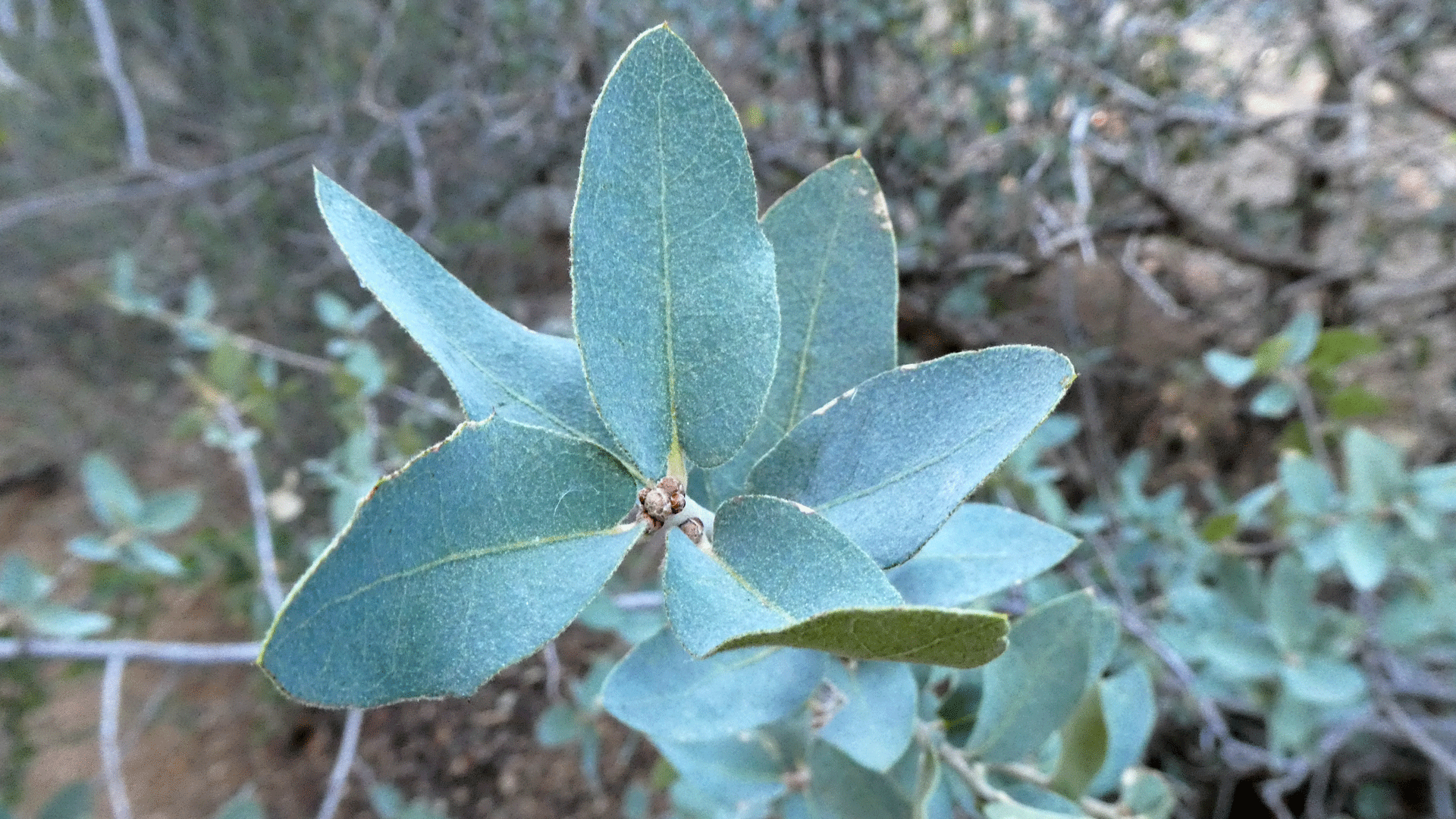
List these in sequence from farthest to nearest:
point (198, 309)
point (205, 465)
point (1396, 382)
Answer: point (205, 465), point (1396, 382), point (198, 309)

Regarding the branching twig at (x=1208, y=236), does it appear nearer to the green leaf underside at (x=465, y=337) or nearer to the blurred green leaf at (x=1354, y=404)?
the blurred green leaf at (x=1354, y=404)

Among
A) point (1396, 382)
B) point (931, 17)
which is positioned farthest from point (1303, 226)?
point (931, 17)

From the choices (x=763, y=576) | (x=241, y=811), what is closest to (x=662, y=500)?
(x=763, y=576)

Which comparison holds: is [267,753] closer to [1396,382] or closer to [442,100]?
[442,100]

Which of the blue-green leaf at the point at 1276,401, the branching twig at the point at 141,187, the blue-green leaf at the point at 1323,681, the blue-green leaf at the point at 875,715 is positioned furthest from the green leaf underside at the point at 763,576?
the branching twig at the point at 141,187

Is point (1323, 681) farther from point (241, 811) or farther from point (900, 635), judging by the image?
point (241, 811)

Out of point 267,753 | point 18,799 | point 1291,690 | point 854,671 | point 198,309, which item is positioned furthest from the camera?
point 267,753

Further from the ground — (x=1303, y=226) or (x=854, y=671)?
(x=854, y=671)
